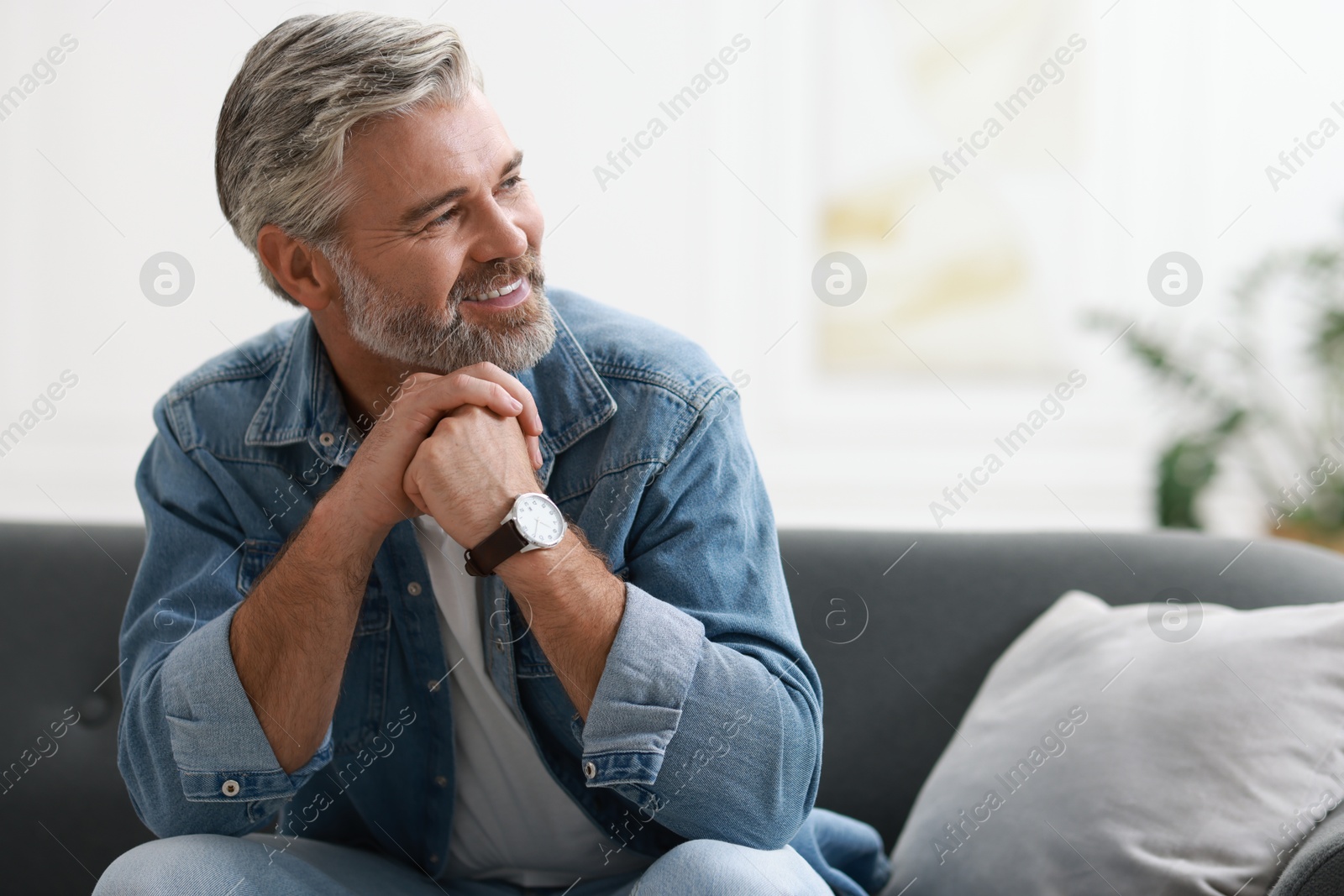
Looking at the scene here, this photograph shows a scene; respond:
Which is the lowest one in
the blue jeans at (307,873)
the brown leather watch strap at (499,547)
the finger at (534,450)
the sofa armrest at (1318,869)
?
the blue jeans at (307,873)

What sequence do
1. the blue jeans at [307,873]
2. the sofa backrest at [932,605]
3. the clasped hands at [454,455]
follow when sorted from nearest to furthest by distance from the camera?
the blue jeans at [307,873] → the clasped hands at [454,455] → the sofa backrest at [932,605]

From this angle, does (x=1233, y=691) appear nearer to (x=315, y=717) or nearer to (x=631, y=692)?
(x=631, y=692)

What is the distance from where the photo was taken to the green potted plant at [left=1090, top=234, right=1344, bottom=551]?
2.41 meters

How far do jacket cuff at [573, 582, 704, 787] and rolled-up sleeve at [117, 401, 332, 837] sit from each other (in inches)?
11.9

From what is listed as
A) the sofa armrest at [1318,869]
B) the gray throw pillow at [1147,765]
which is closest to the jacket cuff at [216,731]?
the gray throw pillow at [1147,765]

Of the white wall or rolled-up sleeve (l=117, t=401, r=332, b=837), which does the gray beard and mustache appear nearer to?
rolled-up sleeve (l=117, t=401, r=332, b=837)

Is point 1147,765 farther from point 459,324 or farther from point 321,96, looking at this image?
point 321,96

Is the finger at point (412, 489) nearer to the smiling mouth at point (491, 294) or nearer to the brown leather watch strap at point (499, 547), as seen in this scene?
the brown leather watch strap at point (499, 547)

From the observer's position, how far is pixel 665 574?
3.43ft

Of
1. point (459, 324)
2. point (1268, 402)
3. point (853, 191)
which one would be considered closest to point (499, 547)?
point (459, 324)

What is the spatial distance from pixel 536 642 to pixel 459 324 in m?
0.34

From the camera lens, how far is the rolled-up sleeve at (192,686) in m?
1.01

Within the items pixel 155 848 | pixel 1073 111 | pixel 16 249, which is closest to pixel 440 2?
pixel 16 249

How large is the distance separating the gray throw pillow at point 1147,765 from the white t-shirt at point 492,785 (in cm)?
41
